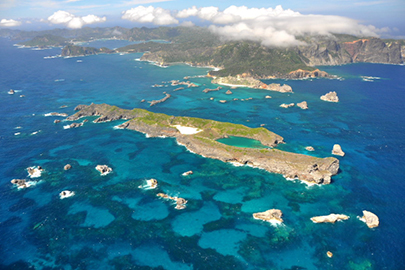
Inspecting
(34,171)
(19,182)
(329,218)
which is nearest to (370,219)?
(329,218)

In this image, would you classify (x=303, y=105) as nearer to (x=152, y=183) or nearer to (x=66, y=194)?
(x=152, y=183)

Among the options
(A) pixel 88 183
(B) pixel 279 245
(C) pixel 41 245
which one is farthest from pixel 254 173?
(C) pixel 41 245

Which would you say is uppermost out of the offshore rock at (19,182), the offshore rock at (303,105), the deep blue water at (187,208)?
the offshore rock at (303,105)

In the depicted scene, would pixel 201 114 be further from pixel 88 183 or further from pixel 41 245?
pixel 41 245

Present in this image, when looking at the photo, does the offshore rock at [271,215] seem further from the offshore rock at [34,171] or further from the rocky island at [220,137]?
the offshore rock at [34,171]

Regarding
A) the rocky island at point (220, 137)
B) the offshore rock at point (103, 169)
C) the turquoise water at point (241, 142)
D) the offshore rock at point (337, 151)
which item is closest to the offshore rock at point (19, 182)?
the offshore rock at point (103, 169)

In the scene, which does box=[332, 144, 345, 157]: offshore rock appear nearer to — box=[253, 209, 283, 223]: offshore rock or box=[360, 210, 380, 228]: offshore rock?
box=[360, 210, 380, 228]: offshore rock
